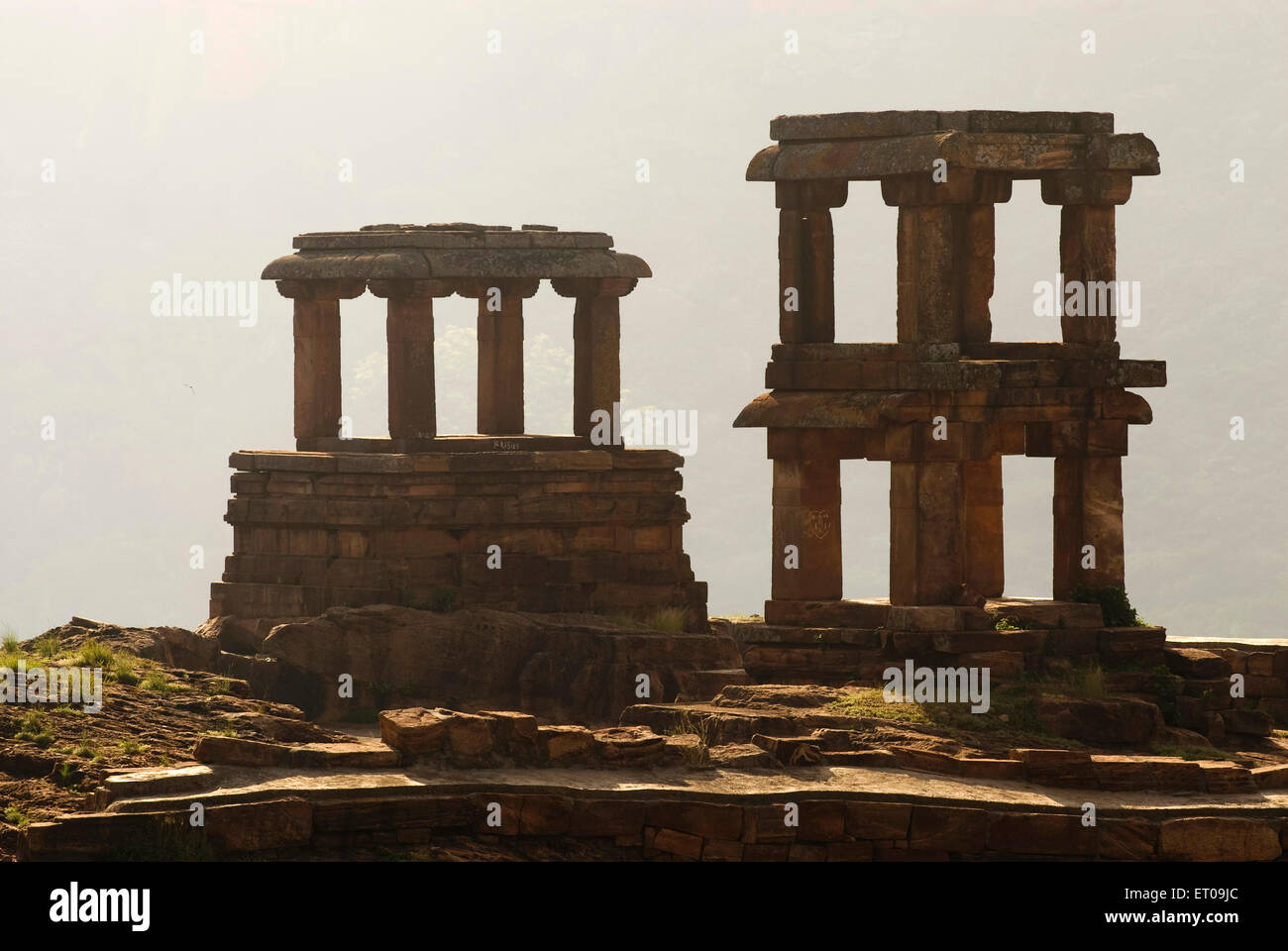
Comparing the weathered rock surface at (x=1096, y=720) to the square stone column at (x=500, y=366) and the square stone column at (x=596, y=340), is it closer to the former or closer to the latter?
the square stone column at (x=596, y=340)

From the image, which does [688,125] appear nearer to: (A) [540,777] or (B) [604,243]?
(B) [604,243]

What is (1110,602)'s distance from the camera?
20.9m

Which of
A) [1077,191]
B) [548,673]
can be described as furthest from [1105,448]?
[548,673]

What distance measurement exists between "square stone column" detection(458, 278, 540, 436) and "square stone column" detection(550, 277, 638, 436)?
48.0 inches

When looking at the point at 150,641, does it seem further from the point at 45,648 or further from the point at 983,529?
the point at 983,529

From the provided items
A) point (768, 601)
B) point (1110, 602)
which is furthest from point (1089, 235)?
point (768, 601)

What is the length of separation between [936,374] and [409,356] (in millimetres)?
8578

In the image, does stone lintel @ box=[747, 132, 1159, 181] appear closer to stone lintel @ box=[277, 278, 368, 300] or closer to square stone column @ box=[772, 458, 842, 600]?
square stone column @ box=[772, 458, 842, 600]

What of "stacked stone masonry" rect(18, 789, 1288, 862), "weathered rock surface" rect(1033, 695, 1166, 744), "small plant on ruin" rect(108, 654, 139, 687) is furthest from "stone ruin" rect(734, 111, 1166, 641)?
"small plant on ruin" rect(108, 654, 139, 687)

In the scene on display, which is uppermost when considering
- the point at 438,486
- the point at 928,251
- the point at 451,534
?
the point at 928,251

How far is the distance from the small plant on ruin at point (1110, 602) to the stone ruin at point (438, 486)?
6.18m

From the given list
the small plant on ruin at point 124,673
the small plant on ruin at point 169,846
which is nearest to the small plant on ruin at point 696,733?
the small plant on ruin at point 169,846

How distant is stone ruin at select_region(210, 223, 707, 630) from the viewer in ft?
83.4

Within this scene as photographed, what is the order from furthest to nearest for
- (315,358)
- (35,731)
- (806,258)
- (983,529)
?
(315,358)
(983,529)
(806,258)
(35,731)
